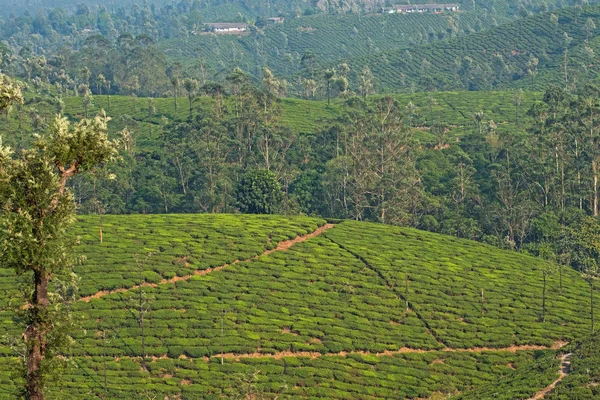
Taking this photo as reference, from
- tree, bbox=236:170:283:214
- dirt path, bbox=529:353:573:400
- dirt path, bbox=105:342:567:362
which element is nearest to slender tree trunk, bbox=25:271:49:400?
dirt path, bbox=529:353:573:400

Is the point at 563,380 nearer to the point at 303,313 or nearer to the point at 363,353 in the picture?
the point at 363,353

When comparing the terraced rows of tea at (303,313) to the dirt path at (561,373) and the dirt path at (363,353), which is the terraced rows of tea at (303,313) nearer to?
the dirt path at (363,353)

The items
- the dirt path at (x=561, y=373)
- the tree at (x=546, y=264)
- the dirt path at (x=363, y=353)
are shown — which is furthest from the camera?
the tree at (x=546, y=264)

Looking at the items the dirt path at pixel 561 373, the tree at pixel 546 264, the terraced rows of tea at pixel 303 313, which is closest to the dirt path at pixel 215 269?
the terraced rows of tea at pixel 303 313

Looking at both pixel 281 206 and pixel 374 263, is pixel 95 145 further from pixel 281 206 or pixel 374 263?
pixel 281 206

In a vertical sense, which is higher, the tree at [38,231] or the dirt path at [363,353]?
the tree at [38,231]

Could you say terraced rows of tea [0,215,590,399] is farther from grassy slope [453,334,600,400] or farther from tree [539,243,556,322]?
grassy slope [453,334,600,400]

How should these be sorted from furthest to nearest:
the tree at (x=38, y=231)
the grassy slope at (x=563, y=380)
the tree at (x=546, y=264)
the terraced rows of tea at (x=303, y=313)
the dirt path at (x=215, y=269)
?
the tree at (x=546, y=264), the dirt path at (x=215, y=269), the terraced rows of tea at (x=303, y=313), the grassy slope at (x=563, y=380), the tree at (x=38, y=231)

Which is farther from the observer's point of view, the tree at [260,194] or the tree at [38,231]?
the tree at [260,194]
